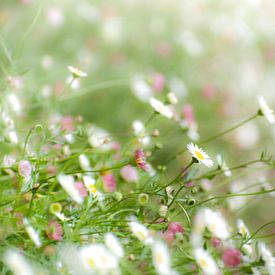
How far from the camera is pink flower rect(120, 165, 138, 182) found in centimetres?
120

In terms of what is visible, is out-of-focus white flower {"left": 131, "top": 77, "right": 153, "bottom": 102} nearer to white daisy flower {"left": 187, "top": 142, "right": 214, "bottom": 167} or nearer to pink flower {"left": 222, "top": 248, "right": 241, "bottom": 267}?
white daisy flower {"left": 187, "top": 142, "right": 214, "bottom": 167}

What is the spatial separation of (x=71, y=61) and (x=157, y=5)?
77cm

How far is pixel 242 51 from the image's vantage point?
9.38ft

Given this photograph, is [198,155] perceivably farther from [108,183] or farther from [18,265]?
[18,265]

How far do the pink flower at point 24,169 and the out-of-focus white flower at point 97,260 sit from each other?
0.18 metres

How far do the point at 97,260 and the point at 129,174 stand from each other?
1.24ft

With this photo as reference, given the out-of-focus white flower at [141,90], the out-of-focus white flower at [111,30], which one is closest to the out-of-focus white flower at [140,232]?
the out-of-focus white flower at [141,90]

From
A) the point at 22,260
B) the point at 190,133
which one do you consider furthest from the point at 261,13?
the point at 22,260

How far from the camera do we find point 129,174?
1218 millimetres

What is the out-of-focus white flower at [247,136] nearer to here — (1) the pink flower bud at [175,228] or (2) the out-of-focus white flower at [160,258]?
(1) the pink flower bud at [175,228]

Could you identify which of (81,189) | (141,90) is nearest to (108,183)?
(81,189)

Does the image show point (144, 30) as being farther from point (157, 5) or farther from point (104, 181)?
point (104, 181)

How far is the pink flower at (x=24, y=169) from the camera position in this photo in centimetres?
99

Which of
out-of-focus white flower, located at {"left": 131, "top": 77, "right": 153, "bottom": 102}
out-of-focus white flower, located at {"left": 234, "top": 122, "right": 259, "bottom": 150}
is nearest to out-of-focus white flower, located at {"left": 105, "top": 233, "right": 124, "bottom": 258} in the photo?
out-of-focus white flower, located at {"left": 131, "top": 77, "right": 153, "bottom": 102}
